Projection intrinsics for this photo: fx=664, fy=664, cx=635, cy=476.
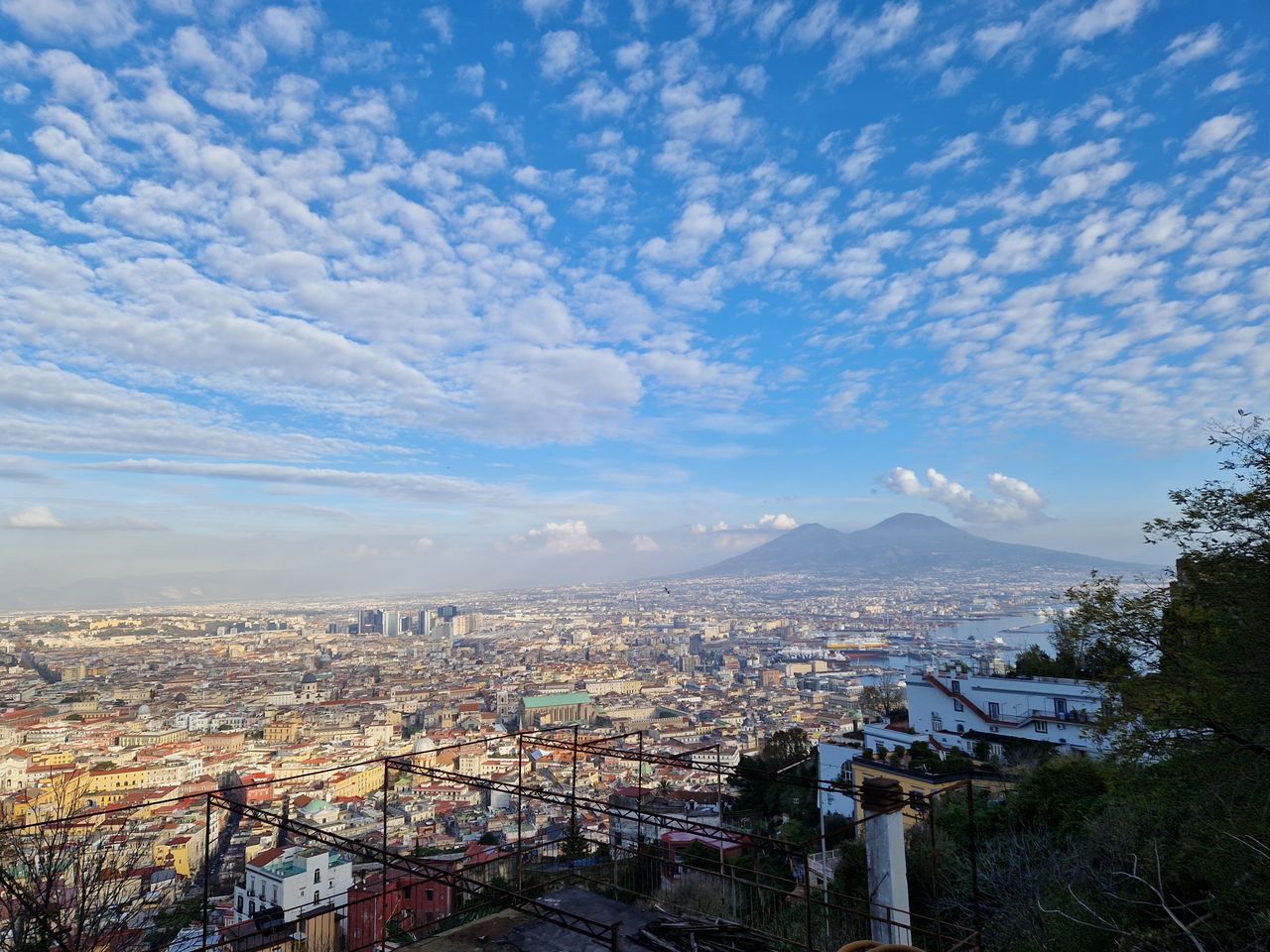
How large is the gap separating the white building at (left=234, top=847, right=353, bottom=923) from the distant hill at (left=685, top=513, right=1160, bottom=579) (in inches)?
3058

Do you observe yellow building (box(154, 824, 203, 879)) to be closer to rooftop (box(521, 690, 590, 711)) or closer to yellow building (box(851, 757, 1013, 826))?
yellow building (box(851, 757, 1013, 826))

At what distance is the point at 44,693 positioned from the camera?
1255 inches

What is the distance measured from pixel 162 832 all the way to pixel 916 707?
58.0 ft

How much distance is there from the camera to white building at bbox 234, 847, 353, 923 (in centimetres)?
1082

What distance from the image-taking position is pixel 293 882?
11.0 m

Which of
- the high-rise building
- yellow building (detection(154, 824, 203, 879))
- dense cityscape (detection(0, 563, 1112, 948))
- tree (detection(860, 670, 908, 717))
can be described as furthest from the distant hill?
yellow building (detection(154, 824, 203, 879))

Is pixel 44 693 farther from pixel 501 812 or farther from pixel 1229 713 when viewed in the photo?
pixel 1229 713

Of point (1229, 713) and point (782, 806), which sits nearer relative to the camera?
point (1229, 713)

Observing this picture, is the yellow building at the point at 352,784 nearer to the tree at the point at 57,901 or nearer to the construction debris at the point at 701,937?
the tree at the point at 57,901

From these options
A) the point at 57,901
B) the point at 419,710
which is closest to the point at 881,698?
the point at 419,710

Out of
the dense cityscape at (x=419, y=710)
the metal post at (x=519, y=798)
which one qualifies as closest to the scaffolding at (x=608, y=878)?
the metal post at (x=519, y=798)

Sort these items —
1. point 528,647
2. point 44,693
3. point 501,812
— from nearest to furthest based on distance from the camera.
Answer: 1. point 501,812
2. point 44,693
3. point 528,647

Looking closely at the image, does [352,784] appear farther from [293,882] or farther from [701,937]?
[701,937]

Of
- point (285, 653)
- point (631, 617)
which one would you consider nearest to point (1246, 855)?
point (285, 653)
